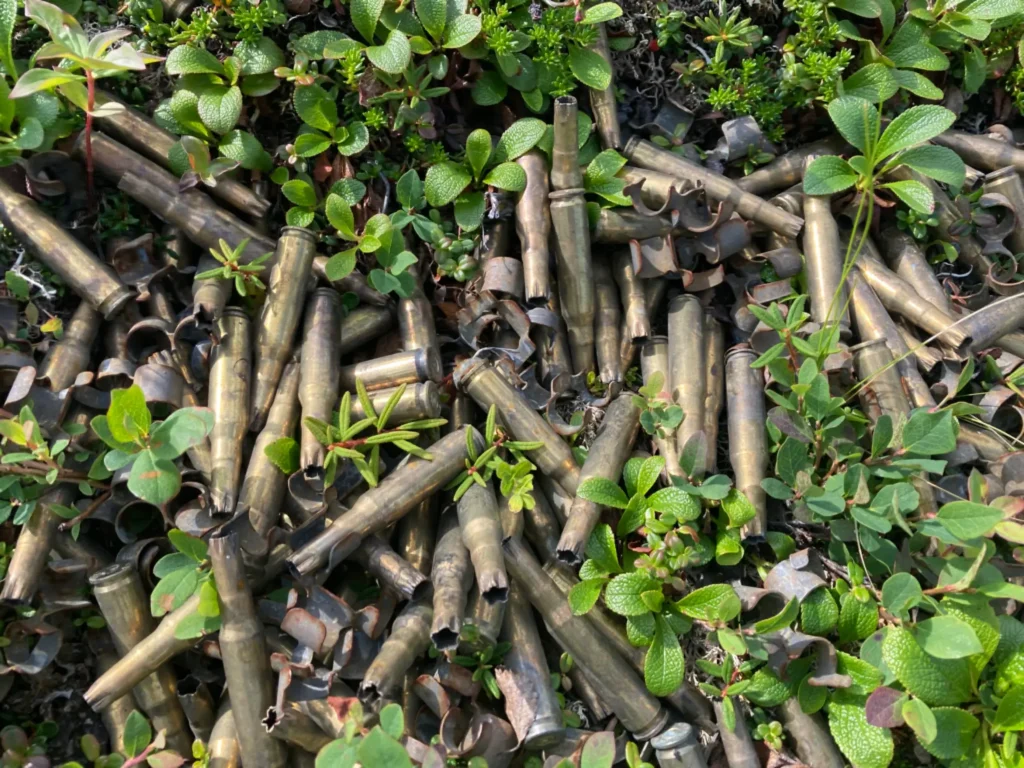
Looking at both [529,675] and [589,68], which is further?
[589,68]

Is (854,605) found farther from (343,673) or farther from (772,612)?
(343,673)

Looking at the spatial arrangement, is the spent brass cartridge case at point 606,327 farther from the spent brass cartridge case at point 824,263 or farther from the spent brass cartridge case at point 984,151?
the spent brass cartridge case at point 984,151

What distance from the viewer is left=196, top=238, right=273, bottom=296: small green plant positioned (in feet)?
9.48

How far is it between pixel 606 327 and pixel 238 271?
142cm

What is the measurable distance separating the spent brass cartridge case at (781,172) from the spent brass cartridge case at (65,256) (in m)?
2.58

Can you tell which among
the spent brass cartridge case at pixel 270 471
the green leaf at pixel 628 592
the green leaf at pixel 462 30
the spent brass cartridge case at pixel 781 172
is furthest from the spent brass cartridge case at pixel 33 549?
the spent brass cartridge case at pixel 781 172

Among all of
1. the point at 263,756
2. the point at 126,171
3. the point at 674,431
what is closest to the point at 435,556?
the point at 263,756

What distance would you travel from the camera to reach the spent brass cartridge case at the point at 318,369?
9.07 feet

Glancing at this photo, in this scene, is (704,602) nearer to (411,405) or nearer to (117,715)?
(411,405)

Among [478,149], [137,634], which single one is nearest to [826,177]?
[478,149]

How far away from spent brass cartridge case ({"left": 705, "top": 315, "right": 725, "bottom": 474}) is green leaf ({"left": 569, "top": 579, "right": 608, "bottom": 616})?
0.62 metres

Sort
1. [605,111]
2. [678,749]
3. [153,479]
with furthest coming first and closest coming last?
[605,111], [678,749], [153,479]

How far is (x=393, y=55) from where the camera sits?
123 inches

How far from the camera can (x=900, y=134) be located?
3.22m
